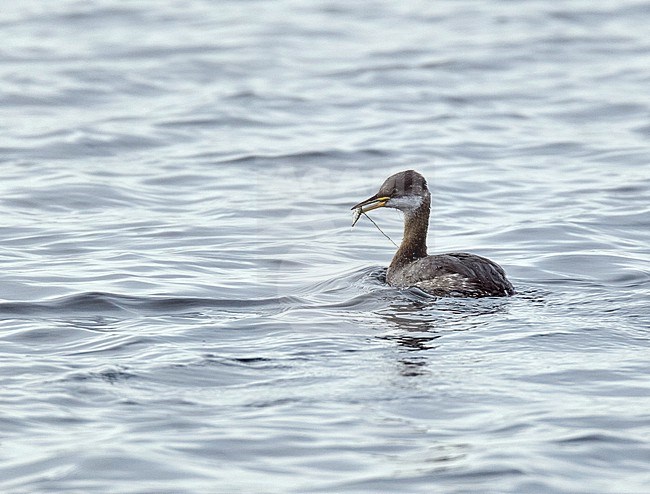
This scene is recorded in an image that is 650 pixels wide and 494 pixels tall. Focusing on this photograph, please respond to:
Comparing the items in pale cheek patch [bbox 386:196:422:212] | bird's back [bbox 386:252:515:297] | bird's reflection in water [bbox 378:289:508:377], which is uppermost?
pale cheek patch [bbox 386:196:422:212]

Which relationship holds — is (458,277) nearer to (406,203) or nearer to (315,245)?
(406,203)

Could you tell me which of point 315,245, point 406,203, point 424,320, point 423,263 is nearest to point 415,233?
point 406,203

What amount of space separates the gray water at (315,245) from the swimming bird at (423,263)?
196mm

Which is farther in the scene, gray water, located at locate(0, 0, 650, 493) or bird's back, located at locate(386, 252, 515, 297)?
bird's back, located at locate(386, 252, 515, 297)

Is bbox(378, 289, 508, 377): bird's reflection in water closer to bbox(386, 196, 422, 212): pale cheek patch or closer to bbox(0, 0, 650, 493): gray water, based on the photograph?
bbox(0, 0, 650, 493): gray water

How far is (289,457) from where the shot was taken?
23.9 feet

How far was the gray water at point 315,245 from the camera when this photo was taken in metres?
7.41

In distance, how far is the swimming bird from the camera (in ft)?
35.4

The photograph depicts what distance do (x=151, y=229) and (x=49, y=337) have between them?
15.1ft

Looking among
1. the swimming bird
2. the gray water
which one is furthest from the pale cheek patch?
the gray water

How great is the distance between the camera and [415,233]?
40.0 ft

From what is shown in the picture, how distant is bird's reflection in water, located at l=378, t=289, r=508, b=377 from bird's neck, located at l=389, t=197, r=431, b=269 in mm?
966

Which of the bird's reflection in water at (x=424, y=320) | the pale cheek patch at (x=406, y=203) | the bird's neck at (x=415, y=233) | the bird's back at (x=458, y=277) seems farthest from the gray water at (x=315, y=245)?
the pale cheek patch at (x=406, y=203)

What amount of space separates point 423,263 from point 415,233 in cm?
88
